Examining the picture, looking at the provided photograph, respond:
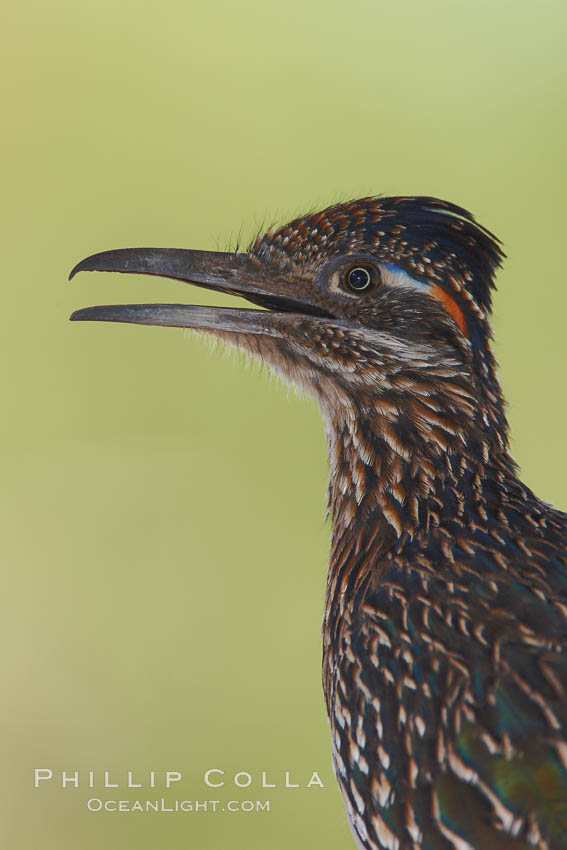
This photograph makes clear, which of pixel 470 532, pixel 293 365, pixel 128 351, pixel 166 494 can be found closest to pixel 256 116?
pixel 128 351

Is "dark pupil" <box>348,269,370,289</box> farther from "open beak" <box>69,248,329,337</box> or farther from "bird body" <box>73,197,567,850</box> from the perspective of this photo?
"open beak" <box>69,248,329,337</box>

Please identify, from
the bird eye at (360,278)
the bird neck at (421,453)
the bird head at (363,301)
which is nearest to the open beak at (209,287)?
the bird head at (363,301)

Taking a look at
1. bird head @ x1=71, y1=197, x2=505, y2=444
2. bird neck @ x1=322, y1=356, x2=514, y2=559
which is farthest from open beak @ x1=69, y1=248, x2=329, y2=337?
bird neck @ x1=322, y1=356, x2=514, y2=559

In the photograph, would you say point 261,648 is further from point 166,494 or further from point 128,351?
point 128,351

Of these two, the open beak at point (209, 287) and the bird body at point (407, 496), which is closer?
the bird body at point (407, 496)

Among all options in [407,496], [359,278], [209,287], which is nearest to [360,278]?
[359,278]

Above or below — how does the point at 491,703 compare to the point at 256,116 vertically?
below

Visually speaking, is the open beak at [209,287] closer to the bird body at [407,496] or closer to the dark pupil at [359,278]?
the bird body at [407,496]
